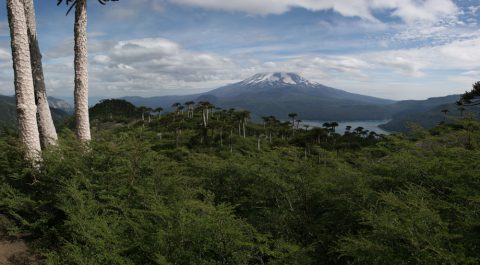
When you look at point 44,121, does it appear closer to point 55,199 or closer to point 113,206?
point 55,199

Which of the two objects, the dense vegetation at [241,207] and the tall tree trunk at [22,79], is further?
the tall tree trunk at [22,79]

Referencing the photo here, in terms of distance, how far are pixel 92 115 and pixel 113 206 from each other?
124670 millimetres

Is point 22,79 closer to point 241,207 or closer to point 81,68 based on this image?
point 81,68

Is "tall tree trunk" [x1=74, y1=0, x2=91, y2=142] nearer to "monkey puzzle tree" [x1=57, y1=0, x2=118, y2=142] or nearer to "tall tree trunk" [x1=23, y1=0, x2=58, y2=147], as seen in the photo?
"monkey puzzle tree" [x1=57, y1=0, x2=118, y2=142]

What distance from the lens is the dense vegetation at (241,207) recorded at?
19.0ft

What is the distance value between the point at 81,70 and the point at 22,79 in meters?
1.88

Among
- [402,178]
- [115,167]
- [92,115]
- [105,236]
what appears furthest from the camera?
[92,115]

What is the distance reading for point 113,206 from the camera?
7527 millimetres

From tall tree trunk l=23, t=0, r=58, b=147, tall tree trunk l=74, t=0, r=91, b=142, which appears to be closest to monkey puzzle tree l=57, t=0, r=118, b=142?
tall tree trunk l=74, t=0, r=91, b=142

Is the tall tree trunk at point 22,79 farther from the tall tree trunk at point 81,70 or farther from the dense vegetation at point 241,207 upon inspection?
the tall tree trunk at point 81,70

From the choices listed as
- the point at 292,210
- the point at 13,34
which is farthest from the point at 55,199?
the point at 292,210

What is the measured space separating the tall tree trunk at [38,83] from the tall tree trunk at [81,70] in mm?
1039

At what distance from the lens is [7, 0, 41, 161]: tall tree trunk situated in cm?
934

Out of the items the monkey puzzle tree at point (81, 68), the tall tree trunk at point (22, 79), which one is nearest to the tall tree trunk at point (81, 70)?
the monkey puzzle tree at point (81, 68)
